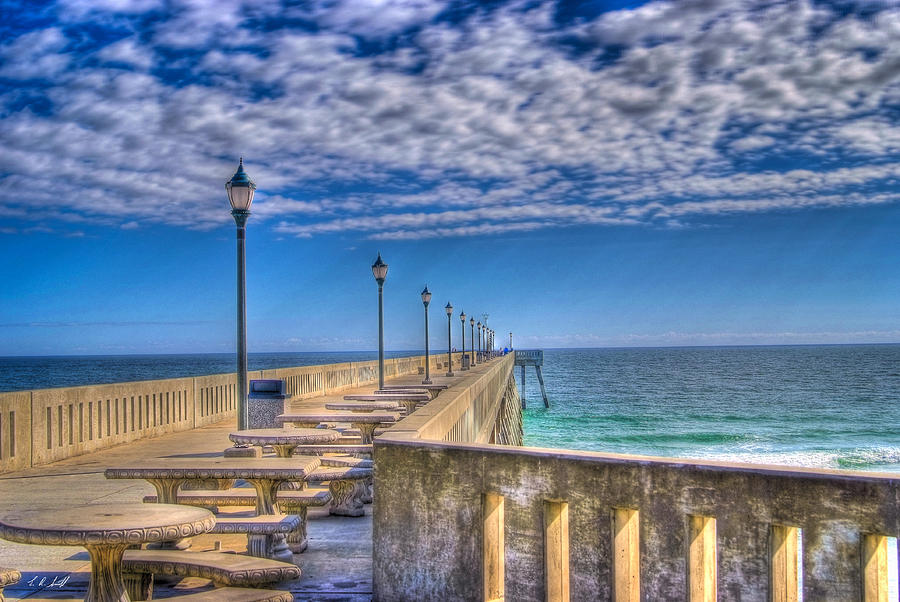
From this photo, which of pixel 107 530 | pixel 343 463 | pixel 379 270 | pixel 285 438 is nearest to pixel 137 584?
pixel 107 530

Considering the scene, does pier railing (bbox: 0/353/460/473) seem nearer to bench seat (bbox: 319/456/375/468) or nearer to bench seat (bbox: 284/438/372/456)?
bench seat (bbox: 284/438/372/456)

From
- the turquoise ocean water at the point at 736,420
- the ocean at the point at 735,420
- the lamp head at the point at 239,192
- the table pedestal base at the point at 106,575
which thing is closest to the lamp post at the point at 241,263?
the lamp head at the point at 239,192

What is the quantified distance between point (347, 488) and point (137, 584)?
3.19 m

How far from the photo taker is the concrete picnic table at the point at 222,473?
632 cm

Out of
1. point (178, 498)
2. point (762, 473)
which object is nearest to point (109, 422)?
point (178, 498)

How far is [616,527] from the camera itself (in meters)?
4.27

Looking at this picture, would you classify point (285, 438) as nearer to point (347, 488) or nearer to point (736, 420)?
point (347, 488)

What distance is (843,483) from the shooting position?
361 cm

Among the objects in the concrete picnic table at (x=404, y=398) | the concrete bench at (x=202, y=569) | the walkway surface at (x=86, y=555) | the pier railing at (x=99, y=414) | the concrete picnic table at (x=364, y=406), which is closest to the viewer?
the concrete bench at (x=202, y=569)

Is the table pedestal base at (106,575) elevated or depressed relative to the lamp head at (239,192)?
depressed

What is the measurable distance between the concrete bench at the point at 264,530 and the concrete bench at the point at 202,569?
1.58ft

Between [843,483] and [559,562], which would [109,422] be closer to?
[559,562]

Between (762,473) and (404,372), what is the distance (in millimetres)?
45773

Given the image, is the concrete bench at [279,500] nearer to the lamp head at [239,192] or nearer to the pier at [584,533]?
the pier at [584,533]
